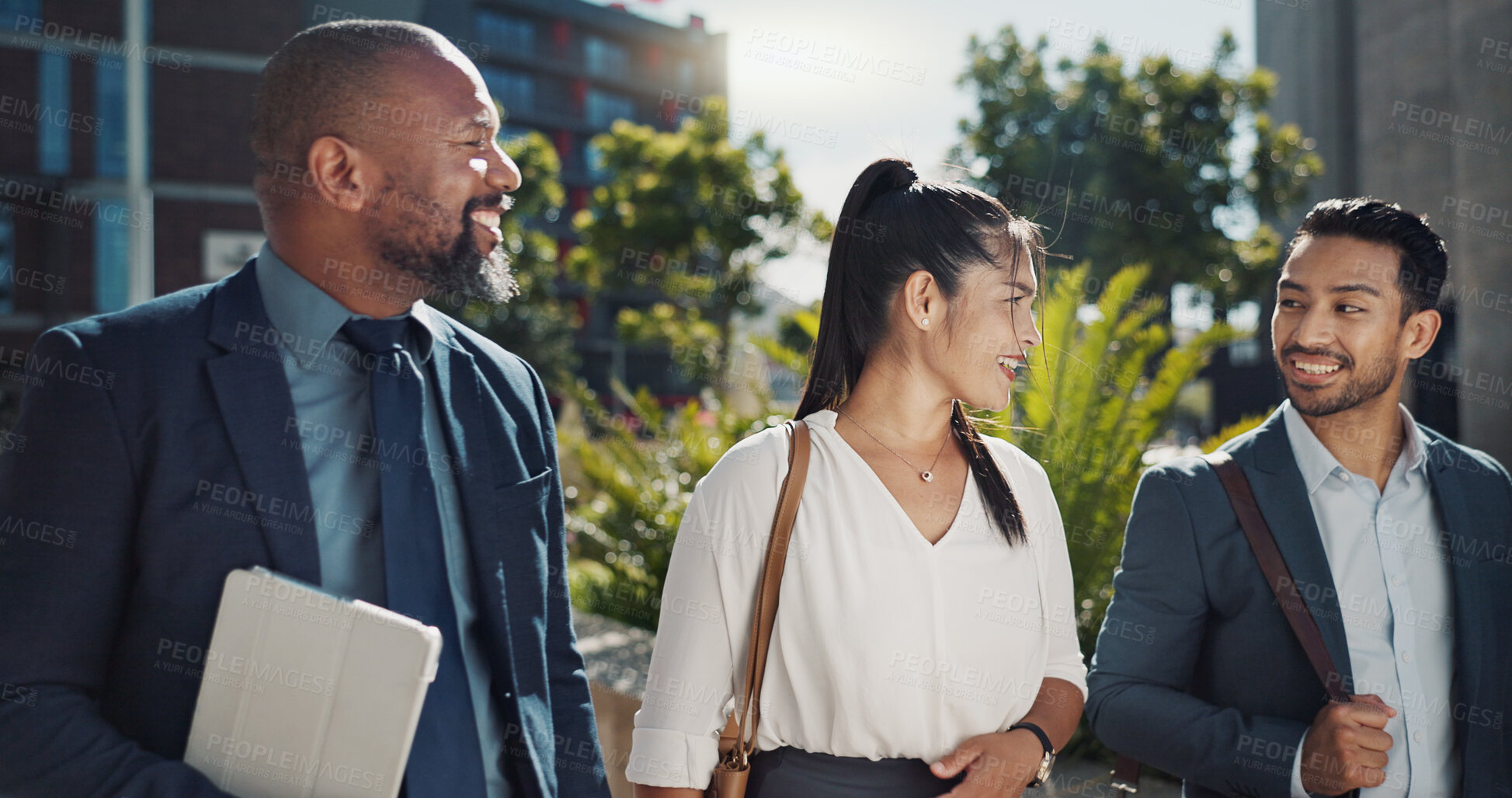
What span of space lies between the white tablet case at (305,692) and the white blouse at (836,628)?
50 centimetres

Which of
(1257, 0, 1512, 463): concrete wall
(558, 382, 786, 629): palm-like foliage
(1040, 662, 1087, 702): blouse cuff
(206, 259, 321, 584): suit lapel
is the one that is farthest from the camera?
(1257, 0, 1512, 463): concrete wall

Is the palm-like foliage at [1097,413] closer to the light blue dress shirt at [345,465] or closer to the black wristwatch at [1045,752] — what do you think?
the black wristwatch at [1045,752]

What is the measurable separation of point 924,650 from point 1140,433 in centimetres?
392

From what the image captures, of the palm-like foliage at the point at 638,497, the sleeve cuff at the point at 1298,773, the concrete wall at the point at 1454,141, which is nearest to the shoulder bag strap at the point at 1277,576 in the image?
the sleeve cuff at the point at 1298,773

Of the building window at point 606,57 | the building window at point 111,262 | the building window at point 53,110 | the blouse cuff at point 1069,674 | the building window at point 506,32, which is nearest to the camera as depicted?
the blouse cuff at point 1069,674

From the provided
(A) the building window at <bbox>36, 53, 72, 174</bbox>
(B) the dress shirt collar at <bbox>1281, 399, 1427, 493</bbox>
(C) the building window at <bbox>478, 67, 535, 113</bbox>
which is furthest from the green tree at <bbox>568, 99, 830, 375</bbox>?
(C) the building window at <bbox>478, 67, 535, 113</bbox>

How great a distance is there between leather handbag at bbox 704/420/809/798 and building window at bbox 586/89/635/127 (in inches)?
2081

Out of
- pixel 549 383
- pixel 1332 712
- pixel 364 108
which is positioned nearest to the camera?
pixel 364 108

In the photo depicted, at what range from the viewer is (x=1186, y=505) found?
2.27 m

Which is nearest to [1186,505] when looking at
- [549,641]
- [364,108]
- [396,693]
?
[549,641]

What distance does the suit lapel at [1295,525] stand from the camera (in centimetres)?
213

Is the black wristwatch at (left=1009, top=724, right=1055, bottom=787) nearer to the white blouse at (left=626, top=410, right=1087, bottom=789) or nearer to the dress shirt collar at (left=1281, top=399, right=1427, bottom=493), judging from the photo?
the white blouse at (left=626, top=410, right=1087, bottom=789)

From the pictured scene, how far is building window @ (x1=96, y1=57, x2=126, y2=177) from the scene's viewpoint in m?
17.6

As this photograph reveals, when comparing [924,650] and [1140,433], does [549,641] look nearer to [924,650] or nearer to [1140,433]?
[924,650]
